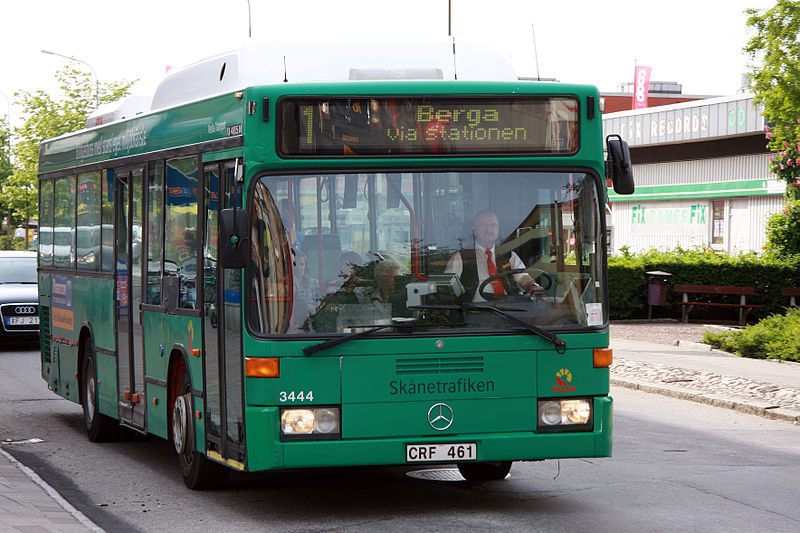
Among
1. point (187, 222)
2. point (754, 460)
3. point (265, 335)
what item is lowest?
point (754, 460)

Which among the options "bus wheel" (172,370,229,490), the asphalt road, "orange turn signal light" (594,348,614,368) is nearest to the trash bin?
the asphalt road

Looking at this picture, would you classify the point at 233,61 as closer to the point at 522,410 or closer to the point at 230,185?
the point at 230,185

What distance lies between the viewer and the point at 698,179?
38.8 metres

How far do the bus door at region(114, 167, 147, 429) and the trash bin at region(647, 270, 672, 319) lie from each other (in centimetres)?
1803

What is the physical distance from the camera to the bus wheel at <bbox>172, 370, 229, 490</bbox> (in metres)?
9.04

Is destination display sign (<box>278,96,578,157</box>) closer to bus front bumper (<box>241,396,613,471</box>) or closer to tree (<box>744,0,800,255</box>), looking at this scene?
bus front bumper (<box>241,396,613,471</box>)

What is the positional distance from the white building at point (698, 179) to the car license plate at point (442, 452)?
88.4 ft

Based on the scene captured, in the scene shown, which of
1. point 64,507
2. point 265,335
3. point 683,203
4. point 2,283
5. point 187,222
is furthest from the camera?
point 683,203

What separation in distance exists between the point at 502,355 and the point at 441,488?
5.72ft

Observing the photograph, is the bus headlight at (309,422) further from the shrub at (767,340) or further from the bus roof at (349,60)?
the shrub at (767,340)

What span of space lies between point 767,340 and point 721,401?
18.7 ft

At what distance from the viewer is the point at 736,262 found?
2816 cm

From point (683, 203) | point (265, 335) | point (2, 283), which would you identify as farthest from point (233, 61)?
point (683, 203)

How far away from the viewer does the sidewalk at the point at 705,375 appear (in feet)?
48.7
